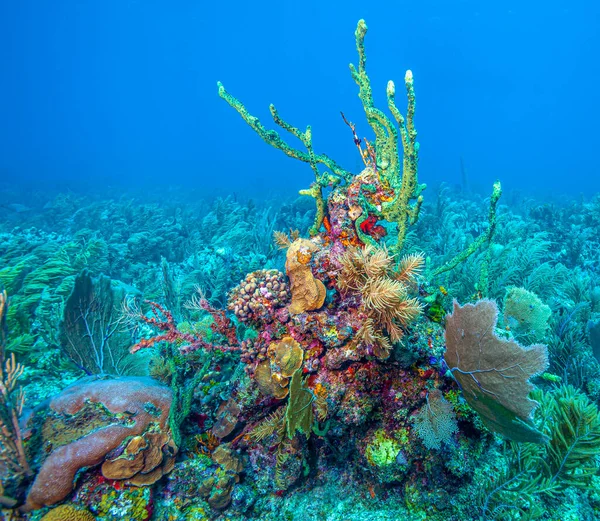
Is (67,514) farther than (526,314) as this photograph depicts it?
No

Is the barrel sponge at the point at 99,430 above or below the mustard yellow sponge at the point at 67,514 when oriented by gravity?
above

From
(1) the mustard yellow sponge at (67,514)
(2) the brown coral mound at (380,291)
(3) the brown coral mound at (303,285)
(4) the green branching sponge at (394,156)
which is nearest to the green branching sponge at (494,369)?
(2) the brown coral mound at (380,291)

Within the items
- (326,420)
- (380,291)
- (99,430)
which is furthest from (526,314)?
(99,430)

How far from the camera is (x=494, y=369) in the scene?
2.01 m

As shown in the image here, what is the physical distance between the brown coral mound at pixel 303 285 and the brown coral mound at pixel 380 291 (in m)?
0.23

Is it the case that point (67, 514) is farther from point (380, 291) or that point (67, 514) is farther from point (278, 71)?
point (278, 71)

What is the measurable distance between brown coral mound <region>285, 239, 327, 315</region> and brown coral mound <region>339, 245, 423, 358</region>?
0.76 feet

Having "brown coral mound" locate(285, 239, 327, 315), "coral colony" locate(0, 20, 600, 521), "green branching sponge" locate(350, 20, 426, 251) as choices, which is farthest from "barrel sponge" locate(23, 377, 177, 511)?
"green branching sponge" locate(350, 20, 426, 251)

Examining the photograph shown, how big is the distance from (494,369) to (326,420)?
1.38 m

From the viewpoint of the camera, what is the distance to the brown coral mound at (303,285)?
2793mm

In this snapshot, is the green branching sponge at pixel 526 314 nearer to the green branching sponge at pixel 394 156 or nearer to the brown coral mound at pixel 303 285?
the green branching sponge at pixel 394 156

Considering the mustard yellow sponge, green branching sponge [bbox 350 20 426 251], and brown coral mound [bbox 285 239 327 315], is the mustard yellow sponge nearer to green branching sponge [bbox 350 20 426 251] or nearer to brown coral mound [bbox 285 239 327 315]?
brown coral mound [bbox 285 239 327 315]

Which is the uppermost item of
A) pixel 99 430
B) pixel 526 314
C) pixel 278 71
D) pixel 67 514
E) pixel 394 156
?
pixel 278 71

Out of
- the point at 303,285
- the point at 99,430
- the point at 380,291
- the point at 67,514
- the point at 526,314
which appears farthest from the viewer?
the point at 526,314
